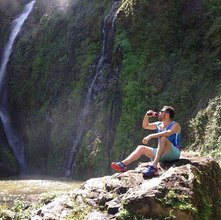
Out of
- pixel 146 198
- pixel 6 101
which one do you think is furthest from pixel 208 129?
pixel 6 101

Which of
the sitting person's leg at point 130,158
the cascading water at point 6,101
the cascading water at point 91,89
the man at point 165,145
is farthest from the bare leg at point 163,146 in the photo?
the cascading water at point 6,101

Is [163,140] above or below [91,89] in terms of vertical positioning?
below

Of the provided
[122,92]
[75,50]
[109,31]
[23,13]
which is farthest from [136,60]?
[23,13]

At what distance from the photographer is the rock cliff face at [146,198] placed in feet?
19.8

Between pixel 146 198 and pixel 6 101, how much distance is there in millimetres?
22505

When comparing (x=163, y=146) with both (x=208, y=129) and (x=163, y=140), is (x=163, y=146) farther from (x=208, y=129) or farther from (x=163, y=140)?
(x=208, y=129)

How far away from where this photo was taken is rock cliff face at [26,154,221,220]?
6.04 m

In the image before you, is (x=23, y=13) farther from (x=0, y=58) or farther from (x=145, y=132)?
(x=145, y=132)

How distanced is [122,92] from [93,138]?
7.94 feet

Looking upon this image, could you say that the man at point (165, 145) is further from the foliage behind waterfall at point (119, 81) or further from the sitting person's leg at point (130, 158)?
the foliage behind waterfall at point (119, 81)

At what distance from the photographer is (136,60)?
1941 cm

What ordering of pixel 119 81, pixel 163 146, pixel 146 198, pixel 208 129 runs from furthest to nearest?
pixel 119 81 → pixel 208 129 → pixel 163 146 → pixel 146 198

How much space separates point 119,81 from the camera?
63.7 ft

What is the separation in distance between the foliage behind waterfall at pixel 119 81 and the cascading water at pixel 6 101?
576 mm
